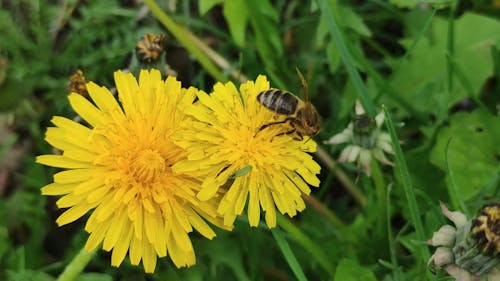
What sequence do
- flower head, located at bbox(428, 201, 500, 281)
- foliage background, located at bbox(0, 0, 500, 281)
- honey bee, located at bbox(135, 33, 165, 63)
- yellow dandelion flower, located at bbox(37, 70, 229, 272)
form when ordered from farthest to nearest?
1. foliage background, located at bbox(0, 0, 500, 281)
2. honey bee, located at bbox(135, 33, 165, 63)
3. yellow dandelion flower, located at bbox(37, 70, 229, 272)
4. flower head, located at bbox(428, 201, 500, 281)

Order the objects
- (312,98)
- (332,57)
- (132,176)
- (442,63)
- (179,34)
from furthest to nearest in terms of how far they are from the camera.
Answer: (312,98), (442,63), (332,57), (179,34), (132,176)

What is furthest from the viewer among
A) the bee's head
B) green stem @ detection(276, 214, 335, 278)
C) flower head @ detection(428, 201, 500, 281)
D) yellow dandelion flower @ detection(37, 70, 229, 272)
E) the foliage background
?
the foliage background

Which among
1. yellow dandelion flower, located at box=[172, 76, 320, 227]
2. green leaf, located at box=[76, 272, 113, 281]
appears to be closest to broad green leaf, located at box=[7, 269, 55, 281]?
green leaf, located at box=[76, 272, 113, 281]

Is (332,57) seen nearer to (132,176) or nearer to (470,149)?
(470,149)

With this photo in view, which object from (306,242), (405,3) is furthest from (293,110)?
(405,3)

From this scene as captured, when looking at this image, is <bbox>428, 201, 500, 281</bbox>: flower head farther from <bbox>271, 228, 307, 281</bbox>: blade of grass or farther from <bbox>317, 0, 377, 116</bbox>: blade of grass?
<bbox>317, 0, 377, 116</bbox>: blade of grass
